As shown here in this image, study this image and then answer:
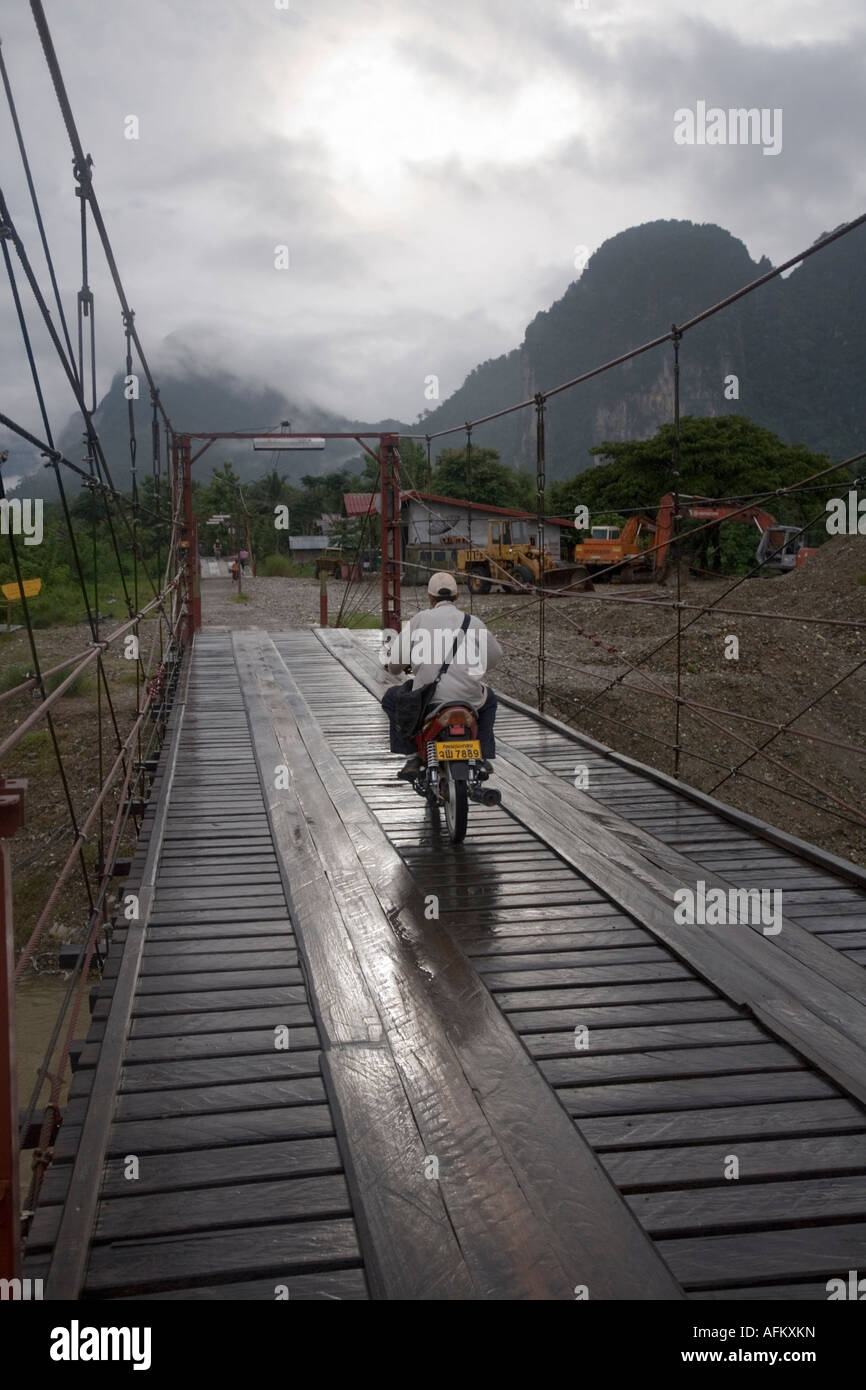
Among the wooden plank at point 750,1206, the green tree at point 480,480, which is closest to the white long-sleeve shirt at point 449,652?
the wooden plank at point 750,1206

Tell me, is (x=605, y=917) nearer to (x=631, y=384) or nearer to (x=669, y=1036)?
(x=669, y=1036)

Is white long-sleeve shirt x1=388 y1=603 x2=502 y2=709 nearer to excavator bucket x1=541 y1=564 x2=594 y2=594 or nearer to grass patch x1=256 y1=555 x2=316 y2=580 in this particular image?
excavator bucket x1=541 y1=564 x2=594 y2=594

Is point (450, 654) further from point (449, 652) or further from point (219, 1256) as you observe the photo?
point (219, 1256)

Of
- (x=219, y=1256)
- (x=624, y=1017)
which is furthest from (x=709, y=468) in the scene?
(x=219, y=1256)

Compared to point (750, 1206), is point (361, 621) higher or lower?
higher

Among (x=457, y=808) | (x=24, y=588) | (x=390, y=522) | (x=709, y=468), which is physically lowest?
(x=457, y=808)

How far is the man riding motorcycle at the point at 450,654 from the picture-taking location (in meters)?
4.05

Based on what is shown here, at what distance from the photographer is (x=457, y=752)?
3.86 meters

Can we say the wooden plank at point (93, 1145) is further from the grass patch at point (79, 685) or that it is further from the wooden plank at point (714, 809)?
the grass patch at point (79, 685)

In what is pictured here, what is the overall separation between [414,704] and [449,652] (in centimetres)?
22

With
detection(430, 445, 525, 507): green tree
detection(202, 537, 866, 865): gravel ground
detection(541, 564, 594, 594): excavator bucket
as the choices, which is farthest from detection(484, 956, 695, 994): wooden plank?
detection(430, 445, 525, 507): green tree

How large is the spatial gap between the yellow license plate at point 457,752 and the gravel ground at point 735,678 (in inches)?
131

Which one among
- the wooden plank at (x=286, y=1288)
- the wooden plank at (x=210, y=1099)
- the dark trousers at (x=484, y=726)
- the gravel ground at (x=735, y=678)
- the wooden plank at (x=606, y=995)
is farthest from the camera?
the gravel ground at (x=735, y=678)
